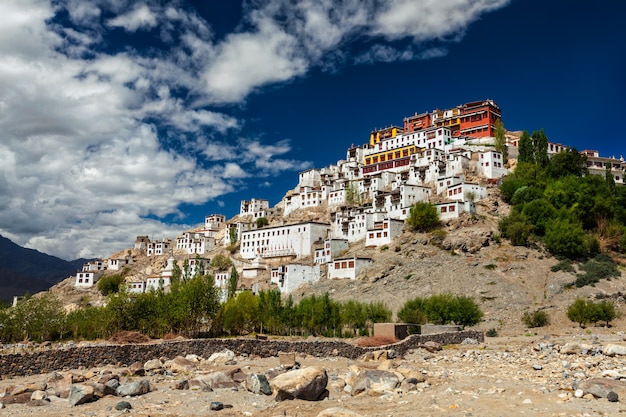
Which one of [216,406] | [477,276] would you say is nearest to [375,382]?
[216,406]

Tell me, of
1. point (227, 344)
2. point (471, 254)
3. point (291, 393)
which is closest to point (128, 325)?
point (227, 344)

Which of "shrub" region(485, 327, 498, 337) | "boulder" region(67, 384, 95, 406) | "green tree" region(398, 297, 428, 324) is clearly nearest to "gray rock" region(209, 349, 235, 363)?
"boulder" region(67, 384, 95, 406)

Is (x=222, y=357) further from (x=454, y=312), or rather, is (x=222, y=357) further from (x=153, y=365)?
(x=454, y=312)

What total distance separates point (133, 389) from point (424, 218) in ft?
202

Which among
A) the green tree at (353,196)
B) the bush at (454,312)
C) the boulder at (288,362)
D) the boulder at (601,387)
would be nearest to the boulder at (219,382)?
the boulder at (288,362)

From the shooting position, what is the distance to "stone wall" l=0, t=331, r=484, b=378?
22825 millimetres

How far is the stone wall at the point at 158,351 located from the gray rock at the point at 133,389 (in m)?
7.27

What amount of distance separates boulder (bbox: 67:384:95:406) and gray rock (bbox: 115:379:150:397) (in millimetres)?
984

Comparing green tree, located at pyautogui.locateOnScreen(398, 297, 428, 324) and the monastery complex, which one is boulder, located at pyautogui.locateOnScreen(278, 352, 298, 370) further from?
the monastery complex

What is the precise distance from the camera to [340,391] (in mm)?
18531

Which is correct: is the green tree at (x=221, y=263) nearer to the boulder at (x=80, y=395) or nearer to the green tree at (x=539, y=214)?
the green tree at (x=539, y=214)

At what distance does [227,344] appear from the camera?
28.2 m

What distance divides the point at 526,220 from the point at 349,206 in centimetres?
3349

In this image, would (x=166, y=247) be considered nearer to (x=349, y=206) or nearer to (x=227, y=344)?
(x=349, y=206)
